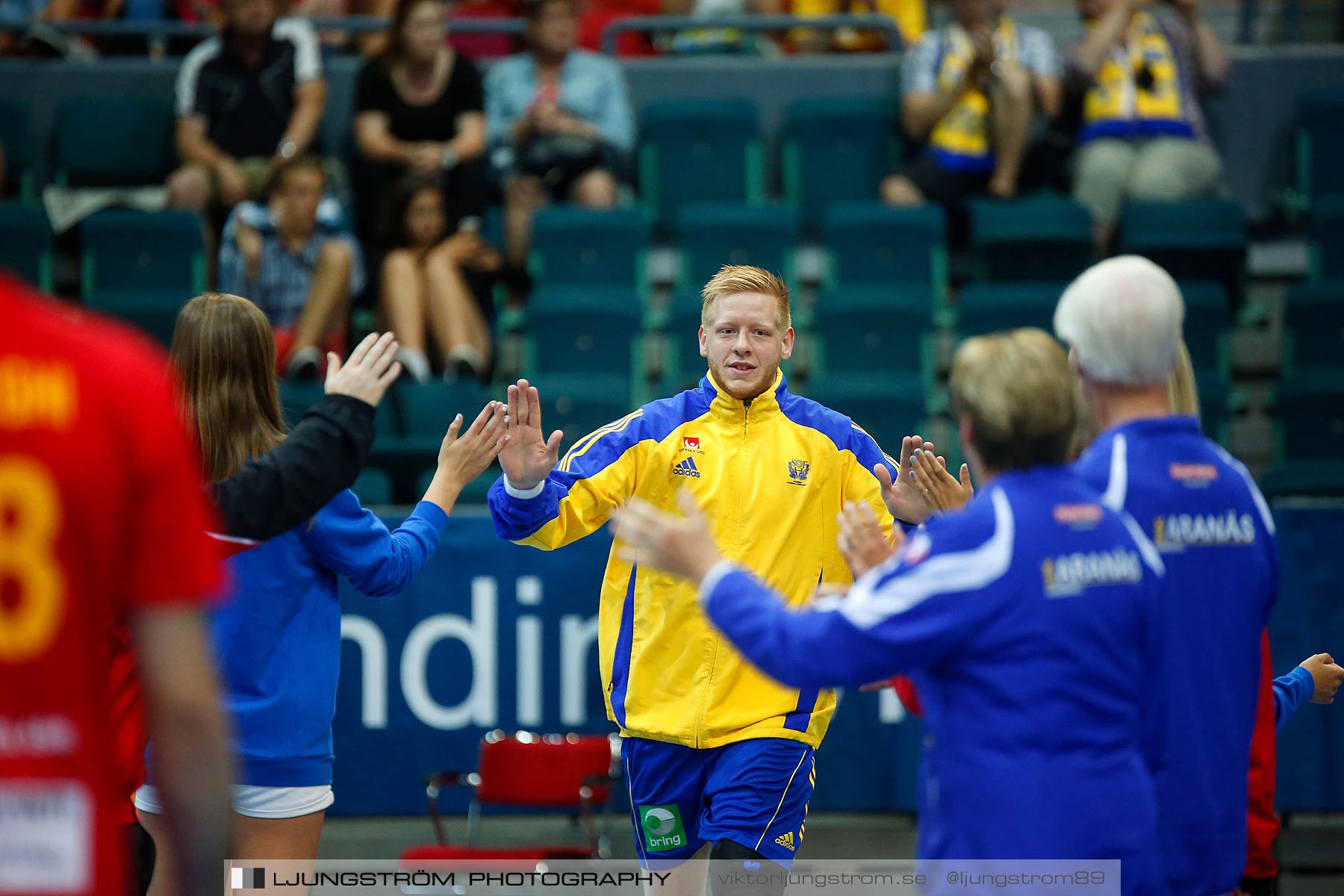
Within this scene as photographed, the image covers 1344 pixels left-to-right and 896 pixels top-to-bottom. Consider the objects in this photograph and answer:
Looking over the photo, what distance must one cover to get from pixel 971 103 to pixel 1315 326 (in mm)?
2691

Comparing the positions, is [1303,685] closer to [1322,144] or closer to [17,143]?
[1322,144]

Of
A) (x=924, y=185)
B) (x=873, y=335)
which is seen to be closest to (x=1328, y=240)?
(x=924, y=185)

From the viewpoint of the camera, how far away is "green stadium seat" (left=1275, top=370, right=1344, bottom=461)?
8617 millimetres

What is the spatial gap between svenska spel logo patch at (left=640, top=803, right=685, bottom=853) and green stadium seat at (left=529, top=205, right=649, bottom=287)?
5648mm

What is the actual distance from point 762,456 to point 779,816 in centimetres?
107

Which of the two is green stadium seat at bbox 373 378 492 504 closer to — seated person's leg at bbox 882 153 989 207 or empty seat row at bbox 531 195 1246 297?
empty seat row at bbox 531 195 1246 297

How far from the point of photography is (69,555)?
172 cm

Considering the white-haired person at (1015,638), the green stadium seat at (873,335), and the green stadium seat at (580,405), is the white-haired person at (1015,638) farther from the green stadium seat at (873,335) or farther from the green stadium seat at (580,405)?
the green stadium seat at (873,335)

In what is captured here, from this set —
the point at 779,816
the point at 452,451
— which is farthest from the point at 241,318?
the point at 779,816

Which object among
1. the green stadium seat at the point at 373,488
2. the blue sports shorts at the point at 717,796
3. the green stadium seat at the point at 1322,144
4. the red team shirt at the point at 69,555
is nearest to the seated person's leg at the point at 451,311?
the green stadium seat at the point at 373,488

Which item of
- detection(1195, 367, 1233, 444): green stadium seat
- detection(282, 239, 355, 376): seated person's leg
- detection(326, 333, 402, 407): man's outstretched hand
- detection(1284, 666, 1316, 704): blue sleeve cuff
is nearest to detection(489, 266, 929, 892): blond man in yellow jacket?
detection(326, 333, 402, 407): man's outstretched hand

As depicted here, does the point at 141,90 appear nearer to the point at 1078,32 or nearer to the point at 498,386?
the point at 498,386

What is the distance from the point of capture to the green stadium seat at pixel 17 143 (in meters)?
10.1

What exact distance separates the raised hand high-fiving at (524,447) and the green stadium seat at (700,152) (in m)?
6.35
